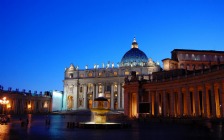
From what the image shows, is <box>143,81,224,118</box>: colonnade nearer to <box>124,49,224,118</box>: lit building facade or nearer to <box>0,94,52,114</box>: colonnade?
<box>124,49,224,118</box>: lit building facade

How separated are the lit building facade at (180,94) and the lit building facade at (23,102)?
182 ft

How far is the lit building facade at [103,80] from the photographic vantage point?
5635 inches

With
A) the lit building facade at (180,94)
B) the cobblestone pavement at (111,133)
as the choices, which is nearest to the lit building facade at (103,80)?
the lit building facade at (180,94)

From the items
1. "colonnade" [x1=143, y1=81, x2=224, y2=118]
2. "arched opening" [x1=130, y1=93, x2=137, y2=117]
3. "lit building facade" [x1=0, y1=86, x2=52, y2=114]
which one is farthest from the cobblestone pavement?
"lit building facade" [x1=0, y1=86, x2=52, y2=114]

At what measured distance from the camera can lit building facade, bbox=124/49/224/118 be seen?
49.8 metres

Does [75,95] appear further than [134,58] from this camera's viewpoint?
Yes

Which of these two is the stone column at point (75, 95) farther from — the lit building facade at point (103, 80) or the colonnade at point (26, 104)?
the colonnade at point (26, 104)

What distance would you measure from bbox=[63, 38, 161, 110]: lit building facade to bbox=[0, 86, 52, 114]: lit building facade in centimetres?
1601

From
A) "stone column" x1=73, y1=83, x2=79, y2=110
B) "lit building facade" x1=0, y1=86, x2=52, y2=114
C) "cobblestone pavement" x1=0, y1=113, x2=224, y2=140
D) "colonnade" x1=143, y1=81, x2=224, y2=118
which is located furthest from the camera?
"stone column" x1=73, y1=83, x2=79, y2=110

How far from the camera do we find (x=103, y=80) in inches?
5960

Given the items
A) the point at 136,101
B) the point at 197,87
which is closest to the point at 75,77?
the point at 136,101

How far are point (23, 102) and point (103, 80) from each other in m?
47.7

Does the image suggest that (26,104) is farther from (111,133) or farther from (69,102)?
(111,133)

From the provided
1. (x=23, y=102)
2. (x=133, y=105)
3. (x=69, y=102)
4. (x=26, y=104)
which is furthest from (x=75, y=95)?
(x=133, y=105)
